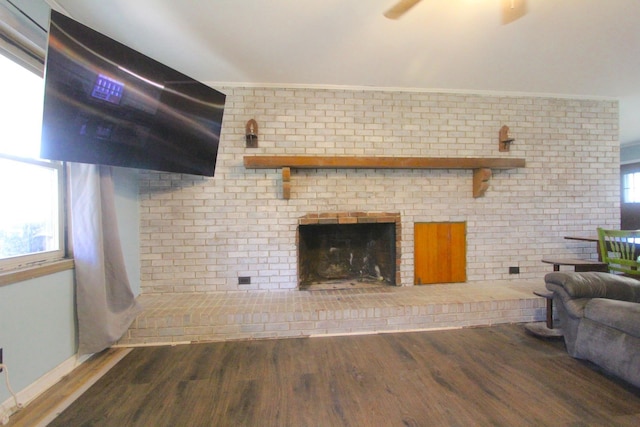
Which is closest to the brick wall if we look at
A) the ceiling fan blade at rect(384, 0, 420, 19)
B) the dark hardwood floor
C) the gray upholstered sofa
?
the dark hardwood floor

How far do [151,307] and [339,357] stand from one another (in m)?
1.76

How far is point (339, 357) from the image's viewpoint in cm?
196

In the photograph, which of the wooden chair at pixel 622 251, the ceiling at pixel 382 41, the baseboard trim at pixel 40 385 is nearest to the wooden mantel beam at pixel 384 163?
the ceiling at pixel 382 41

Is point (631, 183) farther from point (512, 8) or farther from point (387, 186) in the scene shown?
point (512, 8)

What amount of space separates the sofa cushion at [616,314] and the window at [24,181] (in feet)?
12.0

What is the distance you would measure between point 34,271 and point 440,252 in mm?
3444

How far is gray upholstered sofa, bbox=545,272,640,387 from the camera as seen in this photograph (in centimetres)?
153

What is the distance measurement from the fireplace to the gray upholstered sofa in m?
1.40

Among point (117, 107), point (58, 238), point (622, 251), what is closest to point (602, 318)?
point (622, 251)

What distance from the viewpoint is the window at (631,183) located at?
17.7 ft

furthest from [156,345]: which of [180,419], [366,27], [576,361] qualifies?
[576,361]

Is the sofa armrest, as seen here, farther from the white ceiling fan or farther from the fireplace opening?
the white ceiling fan

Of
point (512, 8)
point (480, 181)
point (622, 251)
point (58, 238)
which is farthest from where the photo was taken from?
point (480, 181)

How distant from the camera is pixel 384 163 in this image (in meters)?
2.70
